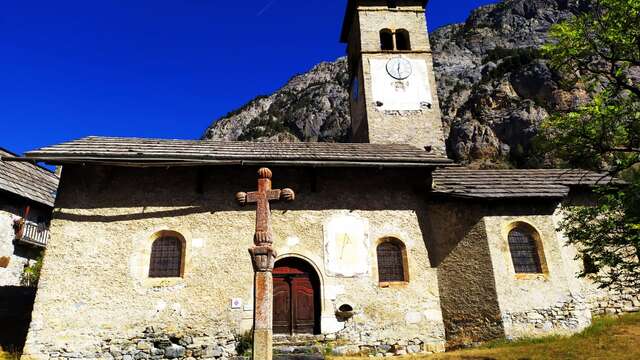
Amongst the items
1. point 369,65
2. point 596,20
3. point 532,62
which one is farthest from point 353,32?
point 532,62

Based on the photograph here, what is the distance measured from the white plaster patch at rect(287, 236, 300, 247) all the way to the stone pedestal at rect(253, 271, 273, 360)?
4768mm

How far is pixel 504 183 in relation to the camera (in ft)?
41.0

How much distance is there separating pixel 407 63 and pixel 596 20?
8.31 meters

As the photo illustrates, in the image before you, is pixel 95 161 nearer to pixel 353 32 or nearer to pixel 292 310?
pixel 292 310

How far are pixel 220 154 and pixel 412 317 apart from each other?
21.8 feet

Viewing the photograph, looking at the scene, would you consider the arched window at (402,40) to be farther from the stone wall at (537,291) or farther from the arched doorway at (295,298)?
the arched doorway at (295,298)

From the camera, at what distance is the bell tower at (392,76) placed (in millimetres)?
16156

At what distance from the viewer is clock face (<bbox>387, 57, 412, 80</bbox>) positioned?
56.0 feet

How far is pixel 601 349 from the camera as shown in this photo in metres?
9.00

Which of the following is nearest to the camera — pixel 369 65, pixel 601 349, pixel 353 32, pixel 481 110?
pixel 601 349

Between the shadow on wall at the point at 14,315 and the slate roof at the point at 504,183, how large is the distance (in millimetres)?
11381

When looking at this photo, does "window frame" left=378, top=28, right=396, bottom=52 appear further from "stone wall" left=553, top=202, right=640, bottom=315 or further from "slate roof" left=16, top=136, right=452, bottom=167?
"stone wall" left=553, top=202, right=640, bottom=315

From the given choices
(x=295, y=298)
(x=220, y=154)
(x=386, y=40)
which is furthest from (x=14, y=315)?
(x=386, y=40)

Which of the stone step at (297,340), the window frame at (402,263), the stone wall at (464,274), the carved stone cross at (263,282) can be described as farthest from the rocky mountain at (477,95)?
the carved stone cross at (263,282)
